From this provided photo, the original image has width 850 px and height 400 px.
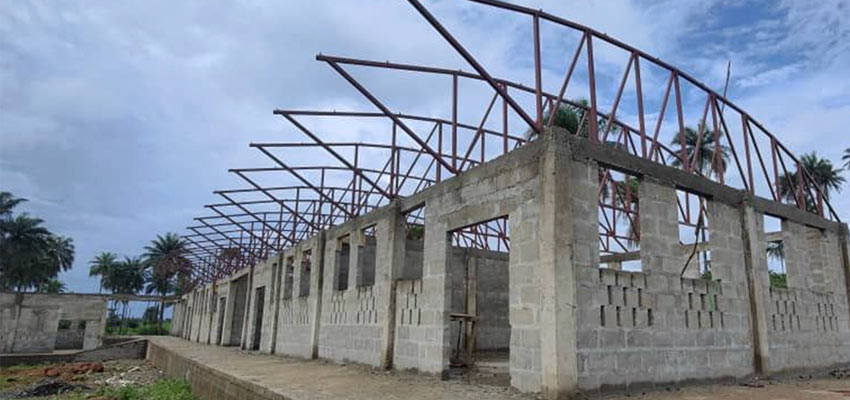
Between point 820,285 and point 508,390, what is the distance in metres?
10.5

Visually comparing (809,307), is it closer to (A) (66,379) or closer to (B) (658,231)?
(B) (658,231)

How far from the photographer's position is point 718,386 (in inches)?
375

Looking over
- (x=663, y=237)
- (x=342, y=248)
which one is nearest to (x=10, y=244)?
(x=342, y=248)

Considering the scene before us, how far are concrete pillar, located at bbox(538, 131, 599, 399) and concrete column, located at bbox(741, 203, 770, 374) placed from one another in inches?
193

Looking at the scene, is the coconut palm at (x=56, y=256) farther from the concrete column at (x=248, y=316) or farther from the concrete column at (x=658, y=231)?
the concrete column at (x=658, y=231)

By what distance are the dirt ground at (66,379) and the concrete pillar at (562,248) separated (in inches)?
557

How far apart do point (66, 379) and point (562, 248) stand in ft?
64.3

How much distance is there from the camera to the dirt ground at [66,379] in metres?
16.4

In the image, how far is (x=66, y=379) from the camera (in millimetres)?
19672

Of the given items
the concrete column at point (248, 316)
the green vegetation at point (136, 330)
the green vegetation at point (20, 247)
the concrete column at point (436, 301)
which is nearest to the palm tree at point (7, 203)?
the green vegetation at point (20, 247)

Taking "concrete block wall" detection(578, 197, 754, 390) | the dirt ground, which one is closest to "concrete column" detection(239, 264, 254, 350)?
the dirt ground

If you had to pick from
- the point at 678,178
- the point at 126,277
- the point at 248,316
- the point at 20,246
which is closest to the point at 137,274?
the point at 126,277

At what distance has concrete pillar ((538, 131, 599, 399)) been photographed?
771cm

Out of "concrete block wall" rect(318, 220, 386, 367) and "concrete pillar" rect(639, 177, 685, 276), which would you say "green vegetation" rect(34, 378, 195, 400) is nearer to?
"concrete block wall" rect(318, 220, 386, 367)
